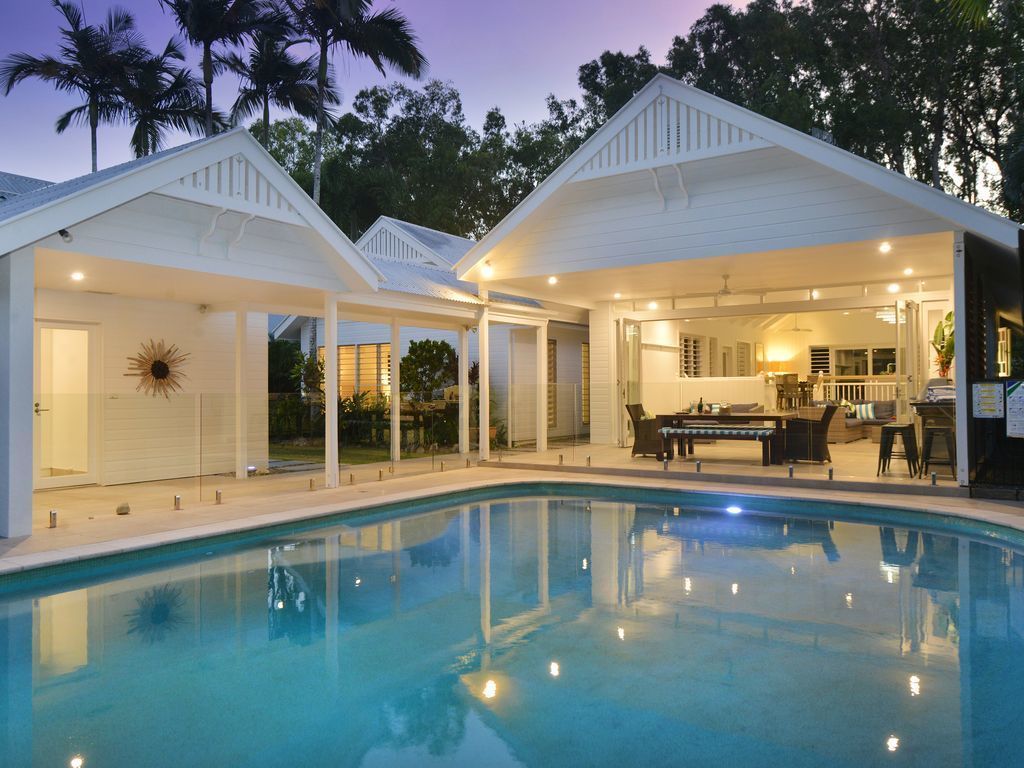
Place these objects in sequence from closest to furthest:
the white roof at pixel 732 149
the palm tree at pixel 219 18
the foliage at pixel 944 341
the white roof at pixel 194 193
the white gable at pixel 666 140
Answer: the white roof at pixel 194 193, the white roof at pixel 732 149, the white gable at pixel 666 140, the foliage at pixel 944 341, the palm tree at pixel 219 18

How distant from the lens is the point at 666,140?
10516 mm

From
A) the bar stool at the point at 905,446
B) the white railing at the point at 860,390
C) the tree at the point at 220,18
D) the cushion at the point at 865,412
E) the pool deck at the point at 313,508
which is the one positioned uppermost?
the tree at the point at 220,18

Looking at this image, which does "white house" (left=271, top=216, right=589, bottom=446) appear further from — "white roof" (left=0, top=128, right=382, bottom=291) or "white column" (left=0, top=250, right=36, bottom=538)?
"white column" (left=0, top=250, right=36, bottom=538)

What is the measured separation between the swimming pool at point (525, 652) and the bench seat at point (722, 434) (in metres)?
4.08

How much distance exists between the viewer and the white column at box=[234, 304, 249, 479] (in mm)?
11242

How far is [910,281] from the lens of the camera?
13188mm

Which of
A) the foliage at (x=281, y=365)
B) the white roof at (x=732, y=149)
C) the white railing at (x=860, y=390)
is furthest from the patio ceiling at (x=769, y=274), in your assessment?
the foliage at (x=281, y=365)

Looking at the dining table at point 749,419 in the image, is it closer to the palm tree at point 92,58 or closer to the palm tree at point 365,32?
the palm tree at point 365,32

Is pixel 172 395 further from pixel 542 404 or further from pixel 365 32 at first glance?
pixel 365 32

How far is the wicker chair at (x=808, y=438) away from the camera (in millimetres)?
12023

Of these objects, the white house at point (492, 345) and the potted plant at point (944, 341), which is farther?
the white house at point (492, 345)

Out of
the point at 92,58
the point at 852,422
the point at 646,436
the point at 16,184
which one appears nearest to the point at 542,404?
the point at 646,436

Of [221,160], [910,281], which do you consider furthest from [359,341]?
[910,281]

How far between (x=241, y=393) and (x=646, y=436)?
6.75 metres
